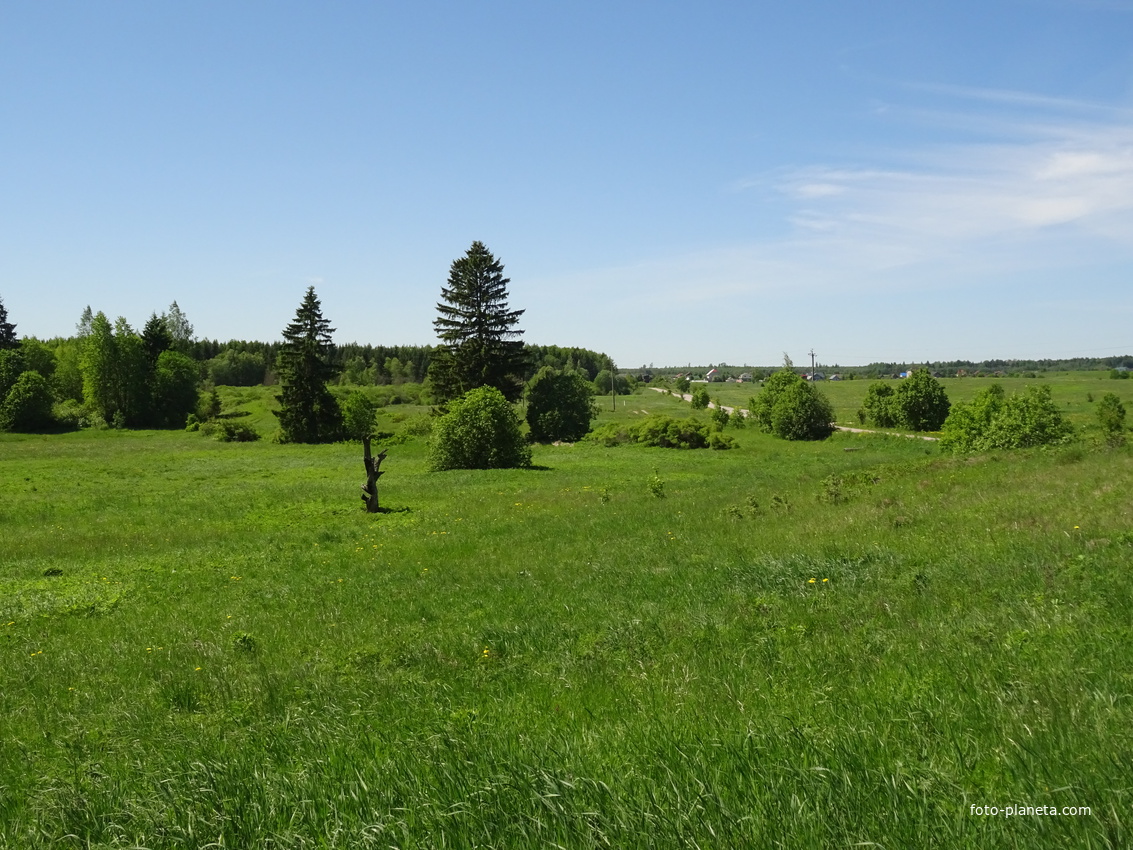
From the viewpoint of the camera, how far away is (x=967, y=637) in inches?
258

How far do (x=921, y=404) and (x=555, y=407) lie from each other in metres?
37.1

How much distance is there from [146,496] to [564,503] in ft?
67.8

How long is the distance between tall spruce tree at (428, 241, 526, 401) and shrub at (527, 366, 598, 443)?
5914 millimetres

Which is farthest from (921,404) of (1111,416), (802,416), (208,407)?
(208,407)

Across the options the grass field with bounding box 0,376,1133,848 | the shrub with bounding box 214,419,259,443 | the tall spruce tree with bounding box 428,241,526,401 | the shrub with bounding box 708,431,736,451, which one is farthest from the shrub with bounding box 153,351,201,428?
the grass field with bounding box 0,376,1133,848

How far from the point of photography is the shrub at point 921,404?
68875 mm

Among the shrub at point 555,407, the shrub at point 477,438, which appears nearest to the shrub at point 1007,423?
the shrub at point 477,438

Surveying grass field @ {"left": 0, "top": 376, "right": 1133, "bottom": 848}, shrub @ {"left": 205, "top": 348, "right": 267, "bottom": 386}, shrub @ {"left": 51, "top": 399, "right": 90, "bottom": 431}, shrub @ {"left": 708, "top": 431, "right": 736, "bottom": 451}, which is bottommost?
shrub @ {"left": 708, "top": 431, "right": 736, "bottom": 451}

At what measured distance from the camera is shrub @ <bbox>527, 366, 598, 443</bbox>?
67.6 m

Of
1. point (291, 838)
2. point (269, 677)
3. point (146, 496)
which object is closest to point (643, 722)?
point (291, 838)

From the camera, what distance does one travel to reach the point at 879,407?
74.2m

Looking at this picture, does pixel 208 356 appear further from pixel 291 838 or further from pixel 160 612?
pixel 291 838

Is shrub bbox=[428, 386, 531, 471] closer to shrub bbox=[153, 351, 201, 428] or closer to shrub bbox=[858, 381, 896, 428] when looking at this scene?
shrub bbox=[858, 381, 896, 428]

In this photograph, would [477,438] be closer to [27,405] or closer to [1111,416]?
[1111,416]
